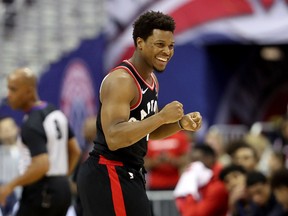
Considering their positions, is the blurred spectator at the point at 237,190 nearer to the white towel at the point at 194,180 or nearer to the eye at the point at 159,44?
the white towel at the point at 194,180

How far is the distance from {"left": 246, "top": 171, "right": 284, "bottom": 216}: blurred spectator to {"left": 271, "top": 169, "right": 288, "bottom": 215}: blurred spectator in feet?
0.59

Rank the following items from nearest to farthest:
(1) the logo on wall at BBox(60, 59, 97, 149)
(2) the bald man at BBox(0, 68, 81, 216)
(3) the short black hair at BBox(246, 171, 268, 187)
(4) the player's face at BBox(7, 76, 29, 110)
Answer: (2) the bald man at BBox(0, 68, 81, 216), (4) the player's face at BBox(7, 76, 29, 110), (3) the short black hair at BBox(246, 171, 268, 187), (1) the logo on wall at BBox(60, 59, 97, 149)

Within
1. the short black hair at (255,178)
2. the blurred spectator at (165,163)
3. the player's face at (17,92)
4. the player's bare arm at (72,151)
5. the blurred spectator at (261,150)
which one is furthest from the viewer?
the blurred spectator at (261,150)

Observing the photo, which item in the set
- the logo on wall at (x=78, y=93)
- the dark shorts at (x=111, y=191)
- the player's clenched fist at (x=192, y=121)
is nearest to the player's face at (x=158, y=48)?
the player's clenched fist at (x=192, y=121)

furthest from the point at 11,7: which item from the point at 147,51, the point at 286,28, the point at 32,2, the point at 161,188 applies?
the point at 147,51

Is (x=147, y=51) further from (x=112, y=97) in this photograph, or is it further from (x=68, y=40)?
(x=68, y=40)

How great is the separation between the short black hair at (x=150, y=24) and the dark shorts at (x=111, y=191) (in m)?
0.89

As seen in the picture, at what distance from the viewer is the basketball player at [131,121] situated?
18.2 feet

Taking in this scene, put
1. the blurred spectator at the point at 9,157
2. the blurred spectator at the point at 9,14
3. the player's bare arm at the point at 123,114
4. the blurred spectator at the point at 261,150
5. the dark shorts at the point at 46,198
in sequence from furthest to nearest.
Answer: the blurred spectator at the point at 9,14, the blurred spectator at the point at 261,150, the blurred spectator at the point at 9,157, the dark shorts at the point at 46,198, the player's bare arm at the point at 123,114

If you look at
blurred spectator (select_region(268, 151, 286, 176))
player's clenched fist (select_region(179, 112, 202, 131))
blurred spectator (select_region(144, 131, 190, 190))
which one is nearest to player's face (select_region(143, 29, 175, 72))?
player's clenched fist (select_region(179, 112, 202, 131))

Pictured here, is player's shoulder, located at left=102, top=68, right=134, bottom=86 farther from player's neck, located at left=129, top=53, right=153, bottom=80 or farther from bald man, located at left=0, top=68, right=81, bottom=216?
bald man, located at left=0, top=68, right=81, bottom=216

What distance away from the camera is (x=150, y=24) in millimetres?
5684

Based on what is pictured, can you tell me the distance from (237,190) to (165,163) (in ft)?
6.35

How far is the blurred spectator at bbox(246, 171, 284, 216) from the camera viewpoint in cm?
905
